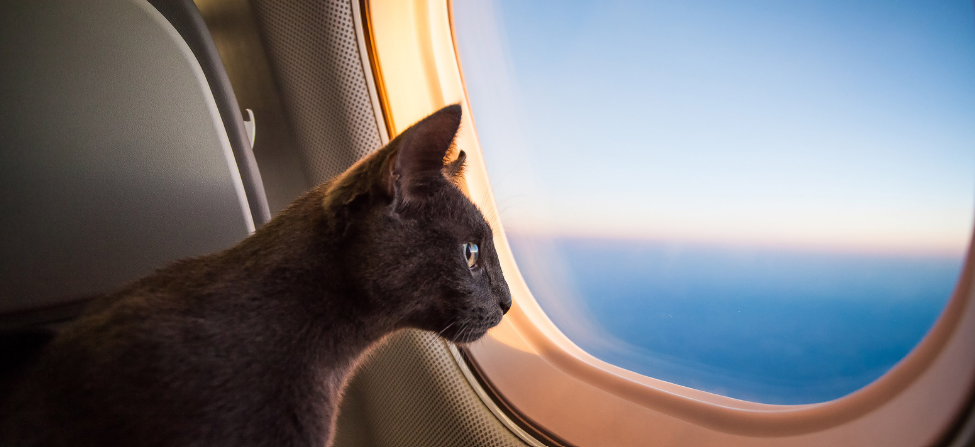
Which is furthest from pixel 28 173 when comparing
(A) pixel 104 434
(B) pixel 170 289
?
(A) pixel 104 434

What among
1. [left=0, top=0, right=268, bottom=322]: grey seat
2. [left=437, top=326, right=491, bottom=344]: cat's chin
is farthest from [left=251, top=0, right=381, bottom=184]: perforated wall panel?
[left=437, top=326, right=491, bottom=344]: cat's chin

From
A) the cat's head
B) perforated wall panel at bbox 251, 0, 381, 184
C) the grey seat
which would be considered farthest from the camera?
perforated wall panel at bbox 251, 0, 381, 184

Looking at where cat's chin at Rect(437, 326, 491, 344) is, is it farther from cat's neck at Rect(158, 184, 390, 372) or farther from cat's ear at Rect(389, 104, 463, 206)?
cat's ear at Rect(389, 104, 463, 206)

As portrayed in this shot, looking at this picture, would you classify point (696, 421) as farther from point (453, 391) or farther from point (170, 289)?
point (170, 289)

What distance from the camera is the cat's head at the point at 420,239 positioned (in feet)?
2.24

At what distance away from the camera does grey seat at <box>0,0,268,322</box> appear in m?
0.79

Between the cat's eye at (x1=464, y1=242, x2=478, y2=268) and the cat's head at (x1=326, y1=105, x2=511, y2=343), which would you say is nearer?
the cat's head at (x1=326, y1=105, x2=511, y2=343)

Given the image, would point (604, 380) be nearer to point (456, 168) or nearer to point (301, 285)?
point (456, 168)

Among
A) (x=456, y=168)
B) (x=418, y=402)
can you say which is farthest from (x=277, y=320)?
(x=418, y=402)

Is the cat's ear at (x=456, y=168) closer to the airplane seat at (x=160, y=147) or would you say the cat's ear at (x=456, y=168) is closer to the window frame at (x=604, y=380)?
the window frame at (x=604, y=380)

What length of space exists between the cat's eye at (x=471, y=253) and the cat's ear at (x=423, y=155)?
0.12 meters

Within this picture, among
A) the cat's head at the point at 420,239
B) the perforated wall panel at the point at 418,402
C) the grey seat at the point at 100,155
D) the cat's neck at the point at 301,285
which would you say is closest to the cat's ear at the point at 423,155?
the cat's head at the point at 420,239

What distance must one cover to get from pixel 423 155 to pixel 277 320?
0.31 meters

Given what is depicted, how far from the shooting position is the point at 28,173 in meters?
0.80
